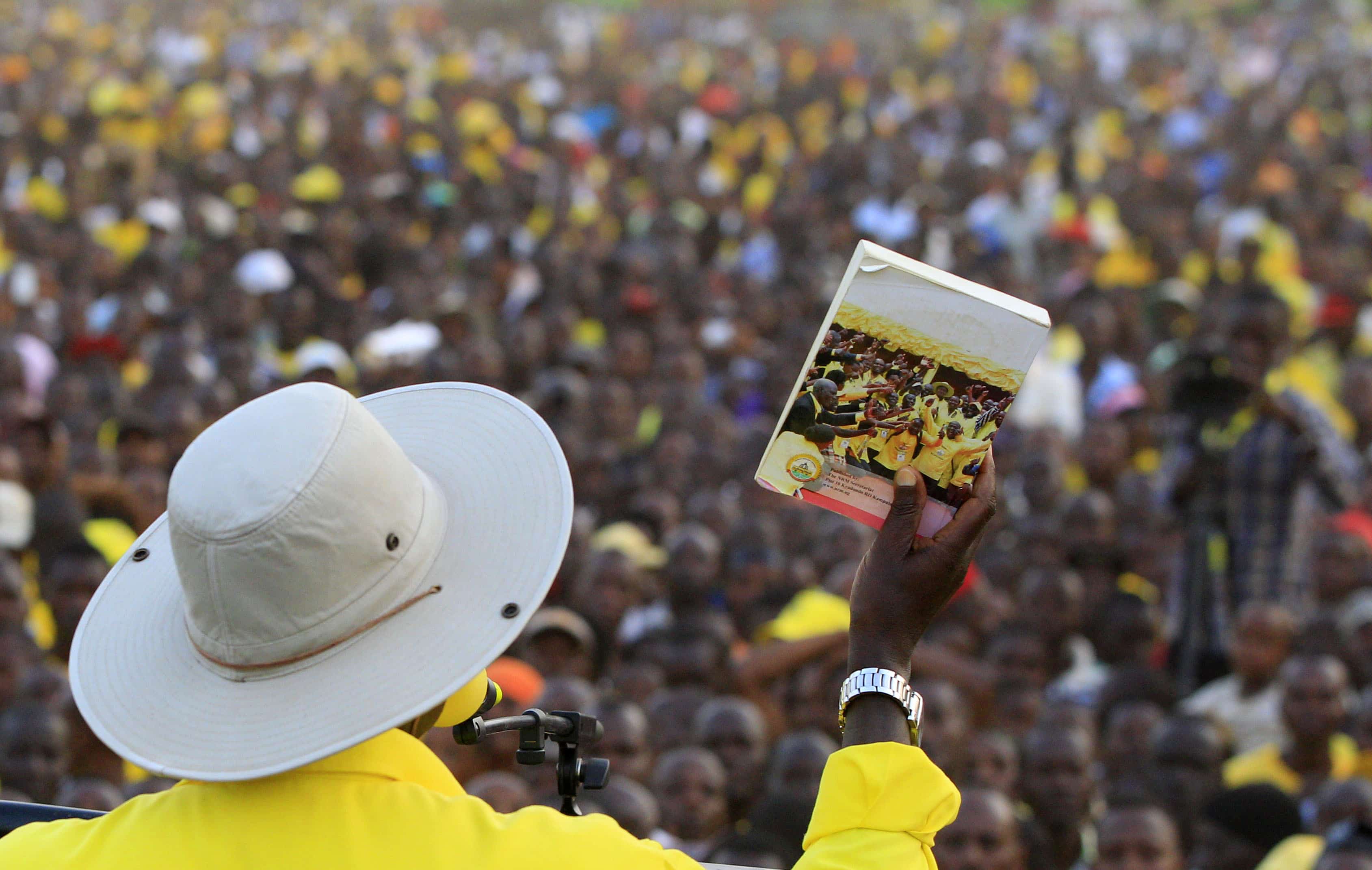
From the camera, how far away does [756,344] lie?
11391mm

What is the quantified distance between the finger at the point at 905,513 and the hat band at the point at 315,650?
53 centimetres

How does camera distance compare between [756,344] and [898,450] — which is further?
[756,344]

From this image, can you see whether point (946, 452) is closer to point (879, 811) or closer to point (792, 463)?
point (792, 463)

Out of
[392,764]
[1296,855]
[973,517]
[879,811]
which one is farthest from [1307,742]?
[392,764]

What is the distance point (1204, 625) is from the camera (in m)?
6.81

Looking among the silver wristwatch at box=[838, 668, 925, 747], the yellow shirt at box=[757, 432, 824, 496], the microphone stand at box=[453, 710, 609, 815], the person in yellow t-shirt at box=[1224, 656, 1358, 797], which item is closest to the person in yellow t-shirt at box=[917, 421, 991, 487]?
the yellow shirt at box=[757, 432, 824, 496]

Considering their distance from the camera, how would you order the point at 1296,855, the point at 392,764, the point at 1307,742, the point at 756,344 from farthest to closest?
the point at 756,344, the point at 1307,742, the point at 1296,855, the point at 392,764

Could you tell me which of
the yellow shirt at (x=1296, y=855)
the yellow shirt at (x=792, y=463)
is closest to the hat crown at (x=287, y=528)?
the yellow shirt at (x=792, y=463)

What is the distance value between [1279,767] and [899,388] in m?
4.31

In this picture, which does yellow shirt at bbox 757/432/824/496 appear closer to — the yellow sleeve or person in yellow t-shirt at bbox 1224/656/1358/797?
the yellow sleeve

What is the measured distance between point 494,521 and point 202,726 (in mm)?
367

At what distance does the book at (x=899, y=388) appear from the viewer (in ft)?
5.74

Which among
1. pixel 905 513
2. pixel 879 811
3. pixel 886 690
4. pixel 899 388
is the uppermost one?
pixel 899 388

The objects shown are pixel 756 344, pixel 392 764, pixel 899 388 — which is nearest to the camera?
pixel 392 764
